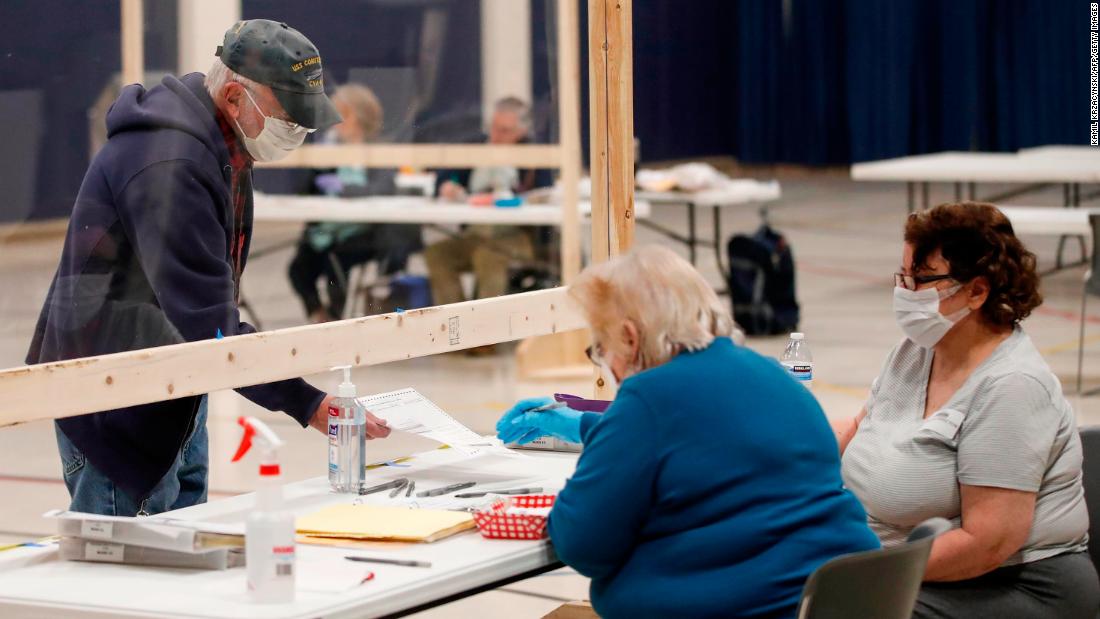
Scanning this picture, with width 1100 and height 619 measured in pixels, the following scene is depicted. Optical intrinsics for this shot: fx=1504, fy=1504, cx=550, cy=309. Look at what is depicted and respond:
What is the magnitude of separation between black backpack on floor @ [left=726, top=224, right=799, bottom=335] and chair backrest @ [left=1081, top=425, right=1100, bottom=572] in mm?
5821

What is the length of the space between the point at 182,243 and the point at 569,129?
382 cm

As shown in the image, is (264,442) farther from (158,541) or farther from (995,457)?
(995,457)

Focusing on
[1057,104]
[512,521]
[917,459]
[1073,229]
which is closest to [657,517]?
[512,521]

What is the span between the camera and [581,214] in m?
6.95

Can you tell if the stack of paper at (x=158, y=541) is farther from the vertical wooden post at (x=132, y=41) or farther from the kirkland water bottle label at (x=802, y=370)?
the kirkland water bottle label at (x=802, y=370)

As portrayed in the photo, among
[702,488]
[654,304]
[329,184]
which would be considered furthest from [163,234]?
[329,184]

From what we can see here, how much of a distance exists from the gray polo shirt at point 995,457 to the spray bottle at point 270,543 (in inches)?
46.6

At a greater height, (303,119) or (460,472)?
(303,119)

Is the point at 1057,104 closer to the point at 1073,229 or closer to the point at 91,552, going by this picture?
the point at 1073,229

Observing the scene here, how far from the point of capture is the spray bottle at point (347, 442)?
2830 mm

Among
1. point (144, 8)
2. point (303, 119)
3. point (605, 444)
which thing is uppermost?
point (144, 8)

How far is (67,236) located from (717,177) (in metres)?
6.98

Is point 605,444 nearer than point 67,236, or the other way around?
point 605,444

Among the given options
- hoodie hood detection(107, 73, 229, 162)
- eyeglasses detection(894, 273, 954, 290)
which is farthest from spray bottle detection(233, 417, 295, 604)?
eyeglasses detection(894, 273, 954, 290)
